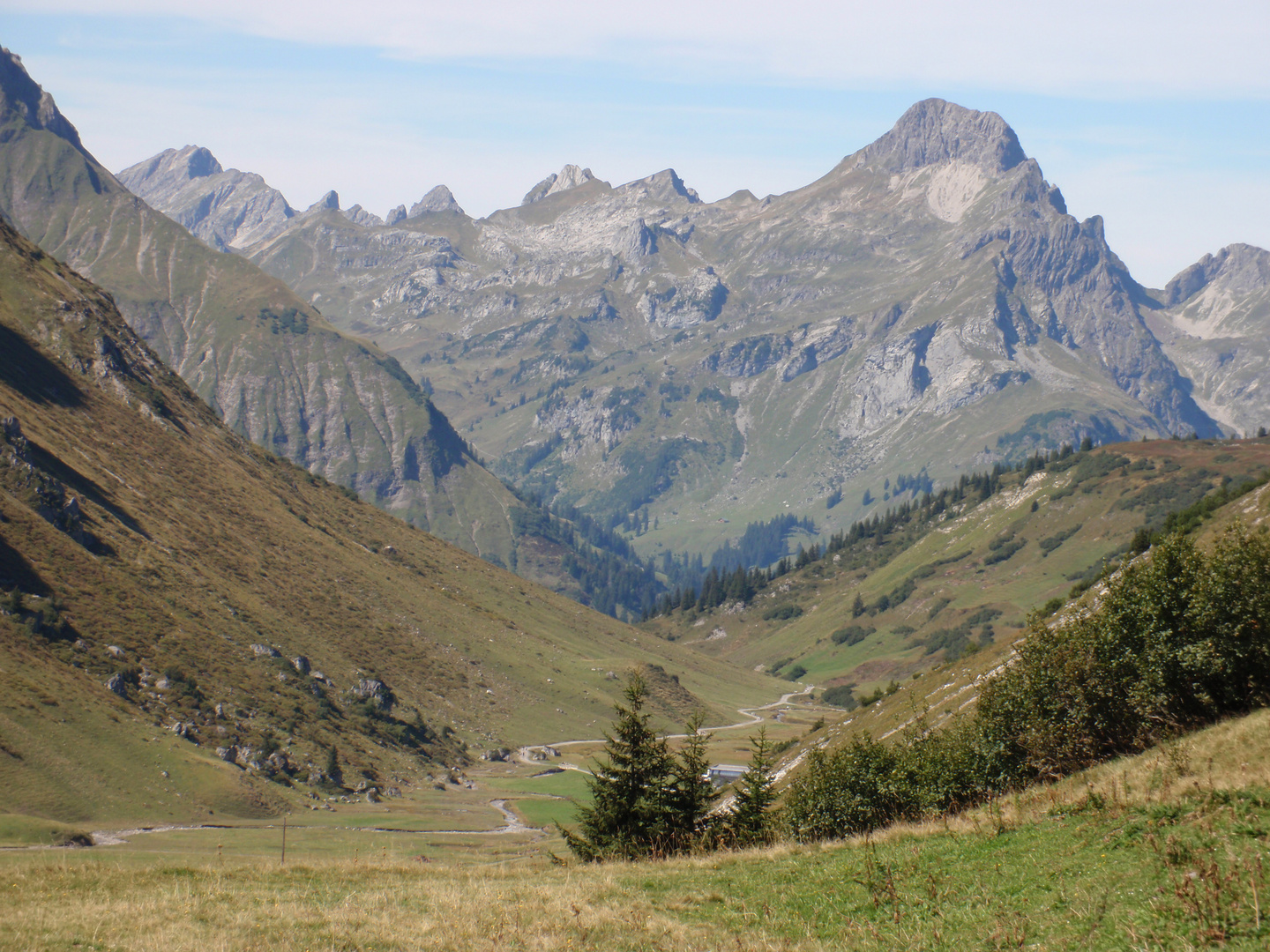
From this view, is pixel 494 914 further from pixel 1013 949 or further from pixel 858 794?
pixel 858 794

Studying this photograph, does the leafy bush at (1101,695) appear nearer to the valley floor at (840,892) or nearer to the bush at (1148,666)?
the bush at (1148,666)

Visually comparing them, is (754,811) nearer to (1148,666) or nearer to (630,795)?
(630,795)

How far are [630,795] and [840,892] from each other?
24.7 metres

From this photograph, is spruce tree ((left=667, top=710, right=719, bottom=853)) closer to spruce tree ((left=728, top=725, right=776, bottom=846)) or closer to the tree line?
the tree line

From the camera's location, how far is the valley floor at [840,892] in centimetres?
2033

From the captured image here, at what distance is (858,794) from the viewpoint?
48.9 metres

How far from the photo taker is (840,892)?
26297mm

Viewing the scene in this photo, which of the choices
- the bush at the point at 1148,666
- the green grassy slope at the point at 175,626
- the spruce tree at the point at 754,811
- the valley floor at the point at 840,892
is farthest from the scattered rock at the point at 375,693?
the bush at the point at 1148,666

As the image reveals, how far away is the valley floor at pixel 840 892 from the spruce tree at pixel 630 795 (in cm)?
1342

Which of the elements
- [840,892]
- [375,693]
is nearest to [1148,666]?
[840,892]

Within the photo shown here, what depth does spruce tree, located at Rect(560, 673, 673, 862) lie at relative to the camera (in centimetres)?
4806

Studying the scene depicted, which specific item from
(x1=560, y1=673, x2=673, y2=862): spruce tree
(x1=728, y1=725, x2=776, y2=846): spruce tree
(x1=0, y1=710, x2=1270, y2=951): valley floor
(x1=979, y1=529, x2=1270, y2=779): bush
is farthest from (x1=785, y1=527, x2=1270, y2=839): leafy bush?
(x1=560, y1=673, x2=673, y2=862): spruce tree

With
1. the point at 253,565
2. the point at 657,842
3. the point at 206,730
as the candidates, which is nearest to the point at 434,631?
the point at 253,565

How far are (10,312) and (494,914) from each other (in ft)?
665
